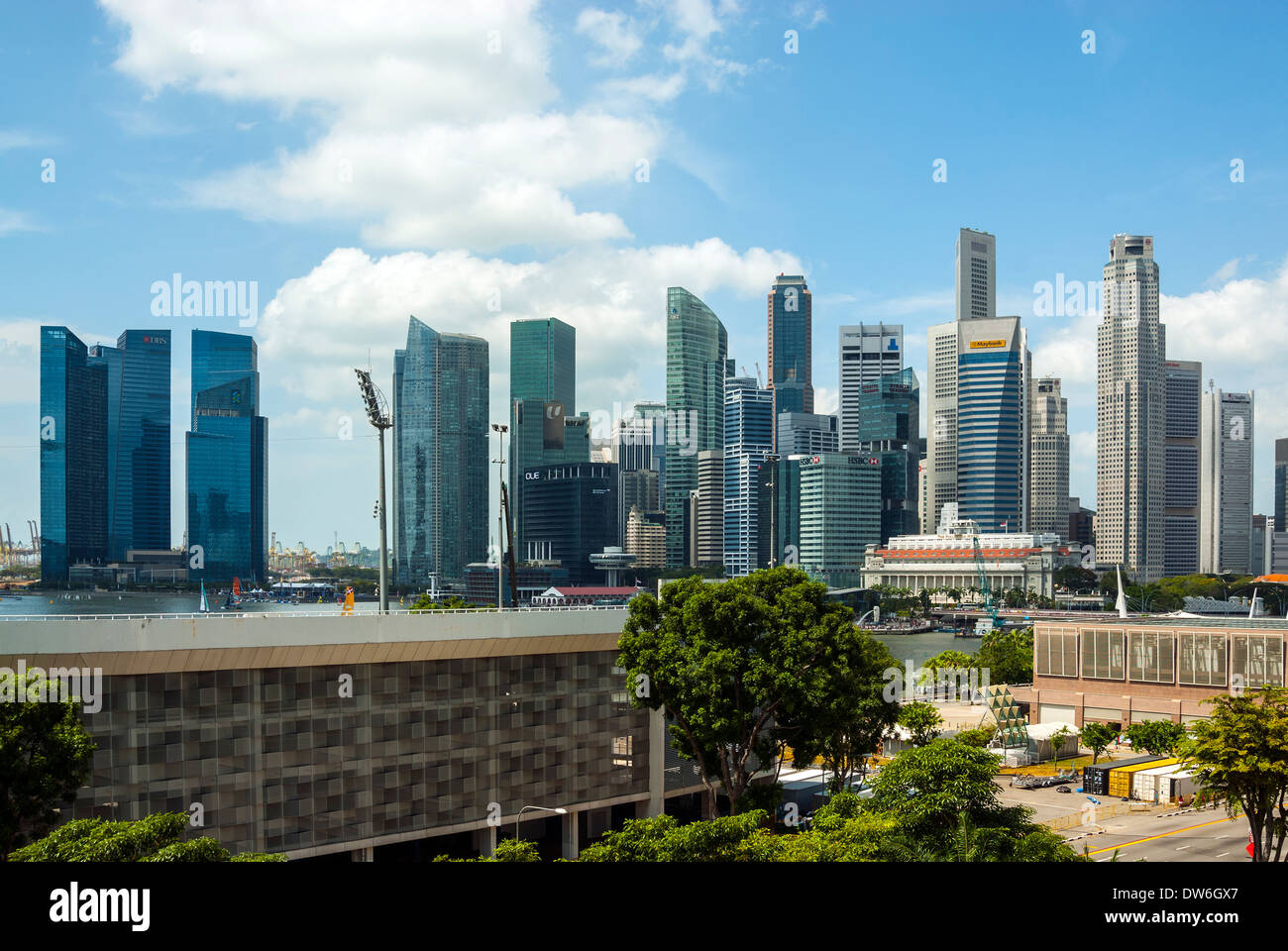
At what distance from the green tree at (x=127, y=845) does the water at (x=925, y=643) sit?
12258 cm

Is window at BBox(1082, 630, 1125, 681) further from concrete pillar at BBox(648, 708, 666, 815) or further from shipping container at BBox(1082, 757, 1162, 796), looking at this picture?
concrete pillar at BBox(648, 708, 666, 815)

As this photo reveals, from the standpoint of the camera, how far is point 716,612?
3148 cm

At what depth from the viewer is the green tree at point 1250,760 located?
24.0m

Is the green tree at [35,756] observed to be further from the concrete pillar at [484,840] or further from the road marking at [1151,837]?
the road marking at [1151,837]

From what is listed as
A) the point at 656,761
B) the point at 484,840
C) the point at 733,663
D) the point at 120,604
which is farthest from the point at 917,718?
the point at 120,604

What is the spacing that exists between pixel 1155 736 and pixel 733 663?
97.6 feet

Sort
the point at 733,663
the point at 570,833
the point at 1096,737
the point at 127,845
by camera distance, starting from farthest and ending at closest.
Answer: the point at 1096,737 < the point at 570,833 < the point at 733,663 < the point at 127,845

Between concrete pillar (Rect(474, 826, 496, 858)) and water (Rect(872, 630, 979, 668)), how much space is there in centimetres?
10641

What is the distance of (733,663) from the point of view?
3108 centimetres

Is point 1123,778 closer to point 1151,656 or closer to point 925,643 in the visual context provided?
point 1151,656

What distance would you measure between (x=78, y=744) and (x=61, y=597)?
667 ft

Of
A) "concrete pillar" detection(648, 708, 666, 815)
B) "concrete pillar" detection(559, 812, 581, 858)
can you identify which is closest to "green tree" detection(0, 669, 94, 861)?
"concrete pillar" detection(559, 812, 581, 858)

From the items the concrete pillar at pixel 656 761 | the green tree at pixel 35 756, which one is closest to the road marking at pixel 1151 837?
the concrete pillar at pixel 656 761
